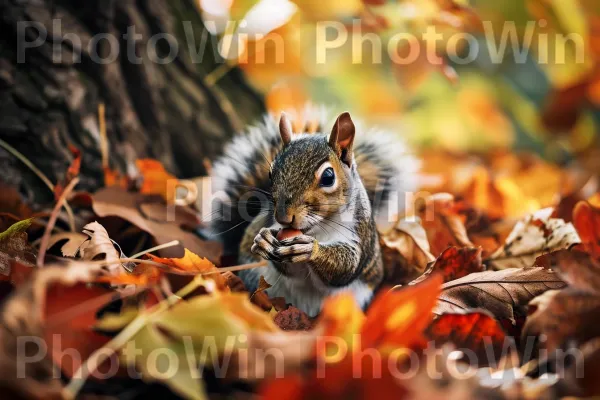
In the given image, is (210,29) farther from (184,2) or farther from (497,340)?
(497,340)

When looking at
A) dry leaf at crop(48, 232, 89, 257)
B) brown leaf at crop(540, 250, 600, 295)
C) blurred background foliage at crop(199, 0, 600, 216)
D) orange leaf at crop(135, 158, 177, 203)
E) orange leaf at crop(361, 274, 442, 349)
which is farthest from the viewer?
blurred background foliage at crop(199, 0, 600, 216)

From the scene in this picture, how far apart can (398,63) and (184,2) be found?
779 mm

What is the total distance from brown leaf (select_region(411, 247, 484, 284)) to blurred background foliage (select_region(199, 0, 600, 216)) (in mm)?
642

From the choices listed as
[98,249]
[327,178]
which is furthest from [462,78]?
[98,249]

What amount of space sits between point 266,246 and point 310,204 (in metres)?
0.13

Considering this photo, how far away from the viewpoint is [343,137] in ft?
4.22

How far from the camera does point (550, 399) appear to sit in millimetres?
716

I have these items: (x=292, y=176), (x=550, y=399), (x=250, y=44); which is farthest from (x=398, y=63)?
(x=550, y=399)

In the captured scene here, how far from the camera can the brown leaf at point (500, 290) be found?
1.02 metres

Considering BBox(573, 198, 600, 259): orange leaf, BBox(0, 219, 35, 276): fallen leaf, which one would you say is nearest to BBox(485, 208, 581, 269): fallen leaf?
BBox(573, 198, 600, 259): orange leaf

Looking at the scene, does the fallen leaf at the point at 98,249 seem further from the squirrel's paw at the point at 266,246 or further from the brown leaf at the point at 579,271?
the brown leaf at the point at 579,271

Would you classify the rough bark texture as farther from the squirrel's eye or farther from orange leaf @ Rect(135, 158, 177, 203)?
the squirrel's eye

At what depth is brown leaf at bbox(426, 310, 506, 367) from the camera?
87 centimetres

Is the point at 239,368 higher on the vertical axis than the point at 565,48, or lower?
lower
